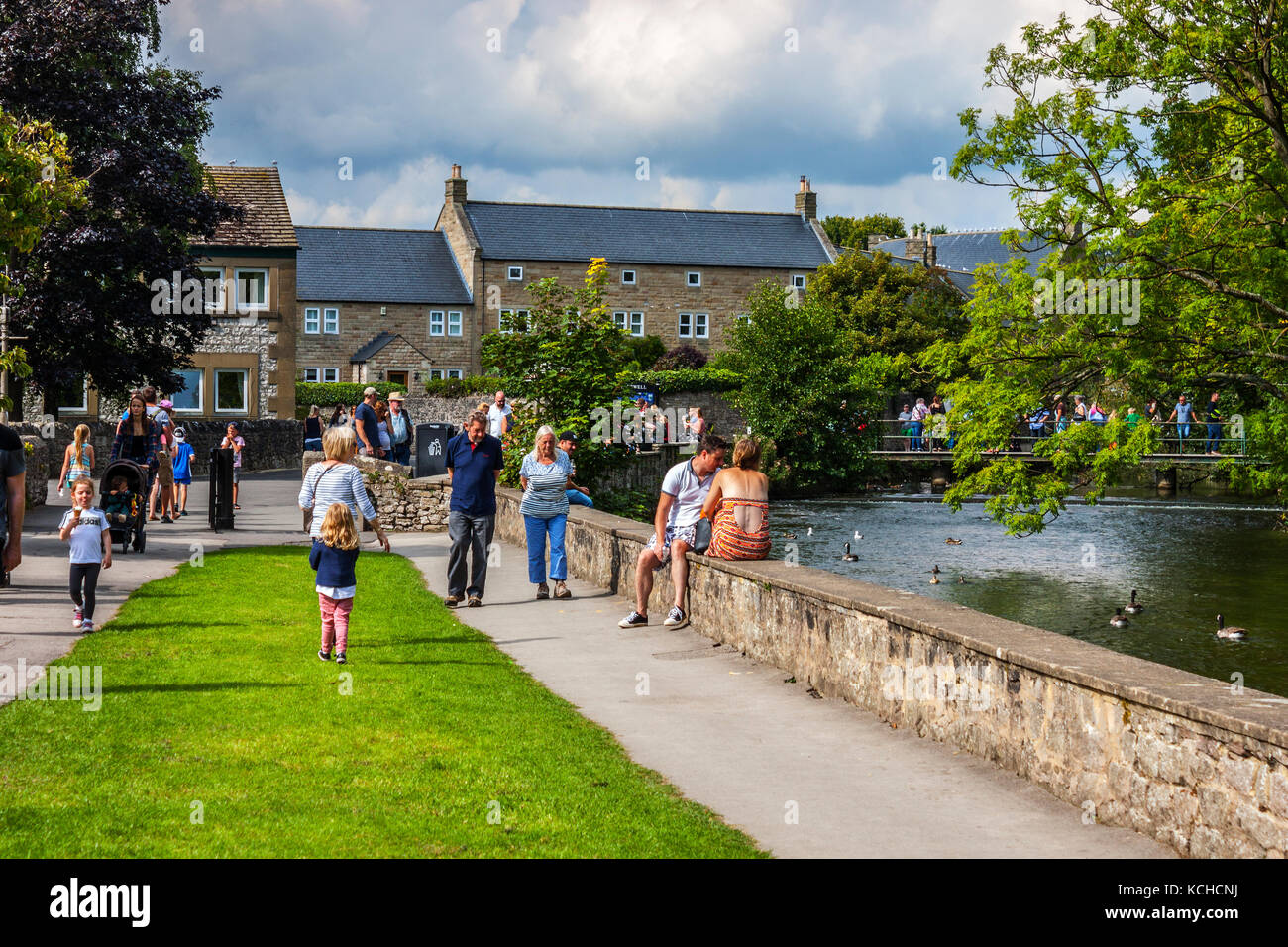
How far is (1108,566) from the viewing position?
30719 millimetres

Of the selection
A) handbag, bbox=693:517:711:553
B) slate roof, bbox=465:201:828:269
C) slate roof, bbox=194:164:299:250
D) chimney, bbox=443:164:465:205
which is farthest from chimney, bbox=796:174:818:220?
handbag, bbox=693:517:711:553

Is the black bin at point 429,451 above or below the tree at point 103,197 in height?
below

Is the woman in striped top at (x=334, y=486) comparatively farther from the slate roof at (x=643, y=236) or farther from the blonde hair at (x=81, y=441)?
the slate roof at (x=643, y=236)

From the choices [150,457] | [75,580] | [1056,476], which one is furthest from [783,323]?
[75,580]

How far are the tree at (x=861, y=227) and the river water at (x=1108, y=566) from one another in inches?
2048

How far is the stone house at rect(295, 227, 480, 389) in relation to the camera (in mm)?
69500

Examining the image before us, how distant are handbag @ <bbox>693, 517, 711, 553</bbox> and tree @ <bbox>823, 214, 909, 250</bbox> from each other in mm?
83493

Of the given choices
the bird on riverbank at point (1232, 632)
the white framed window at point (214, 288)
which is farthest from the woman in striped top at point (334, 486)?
the white framed window at point (214, 288)

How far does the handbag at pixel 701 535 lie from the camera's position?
11930 millimetres

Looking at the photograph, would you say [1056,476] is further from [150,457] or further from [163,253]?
[163,253]

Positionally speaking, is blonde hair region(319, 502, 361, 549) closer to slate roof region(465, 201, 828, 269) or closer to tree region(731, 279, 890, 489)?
tree region(731, 279, 890, 489)

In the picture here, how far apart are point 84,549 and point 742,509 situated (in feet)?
17.8

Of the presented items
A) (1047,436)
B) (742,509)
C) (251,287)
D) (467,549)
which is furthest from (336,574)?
(251,287)
